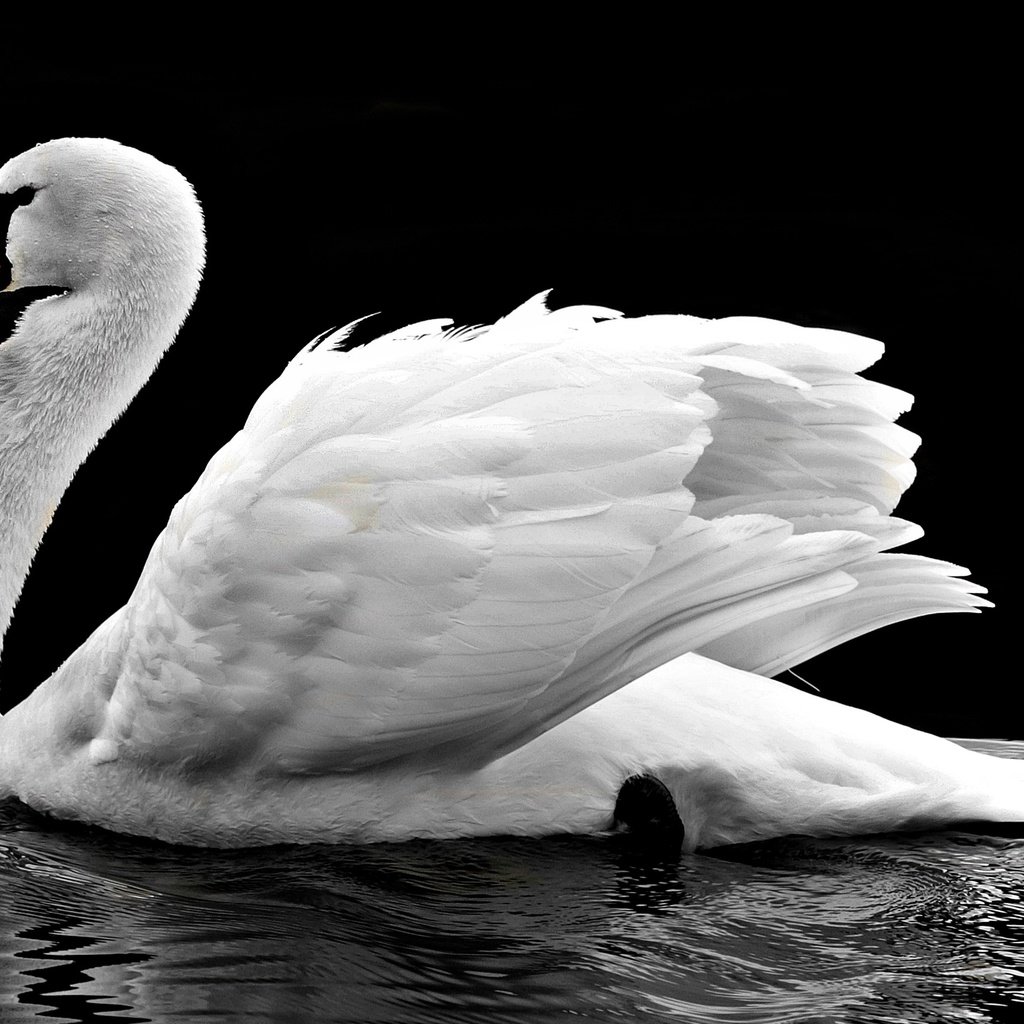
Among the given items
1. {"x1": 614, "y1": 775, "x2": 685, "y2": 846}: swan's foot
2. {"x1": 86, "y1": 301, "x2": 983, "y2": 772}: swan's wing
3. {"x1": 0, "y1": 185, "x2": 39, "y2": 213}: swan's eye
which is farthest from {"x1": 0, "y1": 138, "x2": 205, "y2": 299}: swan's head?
{"x1": 614, "y1": 775, "x2": 685, "y2": 846}: swan's foot

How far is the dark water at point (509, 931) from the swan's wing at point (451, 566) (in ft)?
1.08

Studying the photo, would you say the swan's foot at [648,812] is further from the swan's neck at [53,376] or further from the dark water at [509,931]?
the swan's neck at [53,376]

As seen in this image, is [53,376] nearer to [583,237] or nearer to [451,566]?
[451,566]

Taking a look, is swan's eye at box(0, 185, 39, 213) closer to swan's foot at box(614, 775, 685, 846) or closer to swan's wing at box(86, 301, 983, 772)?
swan's wing at box(86, 301, 983, 772)

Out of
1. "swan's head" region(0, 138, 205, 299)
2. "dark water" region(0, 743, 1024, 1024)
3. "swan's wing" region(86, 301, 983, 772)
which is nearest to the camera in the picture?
"dark water" region(0, 743, 1024, 1024)

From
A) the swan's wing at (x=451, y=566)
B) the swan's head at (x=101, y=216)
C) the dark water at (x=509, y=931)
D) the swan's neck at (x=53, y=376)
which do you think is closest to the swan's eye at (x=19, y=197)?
the swan's head at (x=101, y=216)

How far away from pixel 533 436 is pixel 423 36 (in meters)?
7.54

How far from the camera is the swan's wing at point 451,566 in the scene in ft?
15.4

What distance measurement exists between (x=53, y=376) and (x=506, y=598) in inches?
65.5

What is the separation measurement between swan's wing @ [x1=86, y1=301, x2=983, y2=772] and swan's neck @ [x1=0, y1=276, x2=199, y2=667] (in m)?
0.87

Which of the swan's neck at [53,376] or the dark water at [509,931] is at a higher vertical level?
the swan's neck at [53,376]

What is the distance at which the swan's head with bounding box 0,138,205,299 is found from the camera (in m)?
5.53

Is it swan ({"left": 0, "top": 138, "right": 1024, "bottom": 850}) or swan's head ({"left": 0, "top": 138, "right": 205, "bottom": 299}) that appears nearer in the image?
swan ({"left": 0, "top": 138, "right": 1024, "bottom": 850})

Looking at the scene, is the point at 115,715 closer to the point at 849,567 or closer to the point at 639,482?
the point at 639,482
